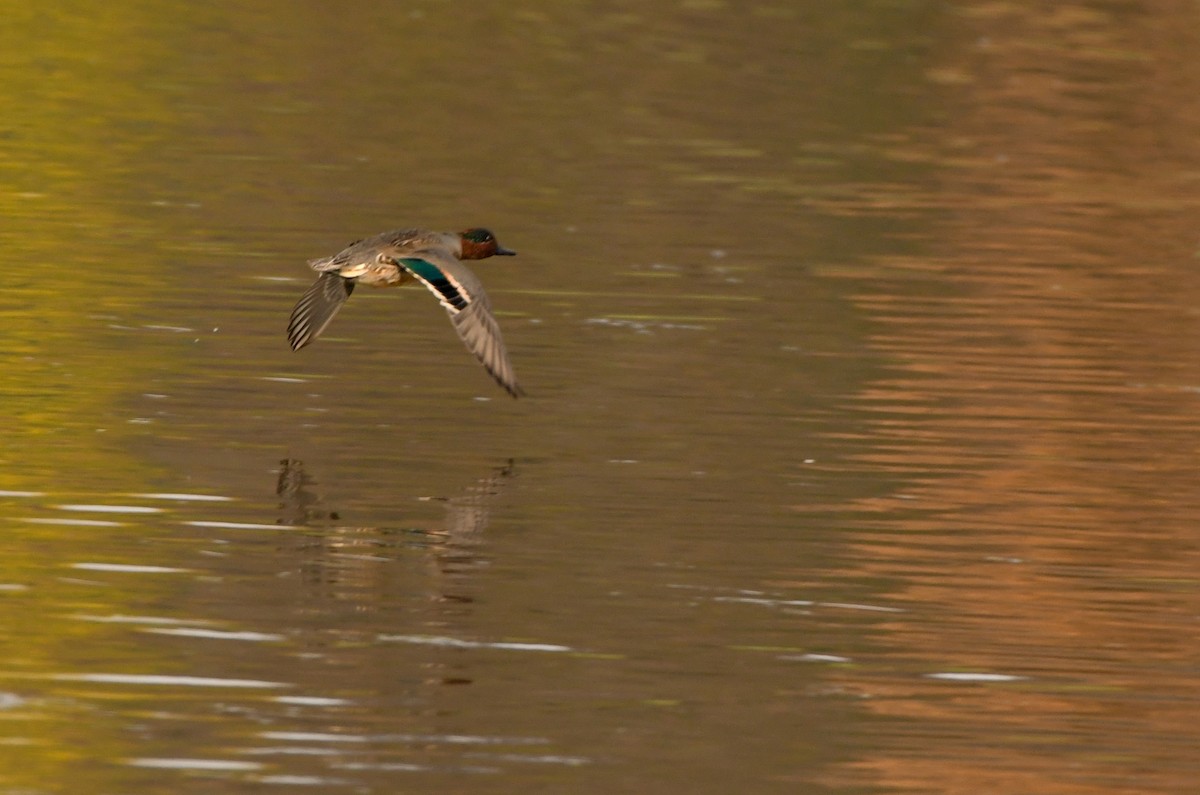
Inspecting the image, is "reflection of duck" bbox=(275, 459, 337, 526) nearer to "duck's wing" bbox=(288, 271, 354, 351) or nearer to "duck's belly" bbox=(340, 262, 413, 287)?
"duck's belly" bbox=(340, 262, 413, 287)

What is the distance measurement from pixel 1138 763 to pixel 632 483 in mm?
4460

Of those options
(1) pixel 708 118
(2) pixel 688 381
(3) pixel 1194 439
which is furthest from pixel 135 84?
(3) pixel 1194 439

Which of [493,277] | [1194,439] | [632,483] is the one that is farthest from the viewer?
[493,277]

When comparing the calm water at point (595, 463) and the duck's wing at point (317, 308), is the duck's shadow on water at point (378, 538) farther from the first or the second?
the duck's wing at point (317, 308)

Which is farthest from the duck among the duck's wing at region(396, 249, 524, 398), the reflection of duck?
the reflection of duck

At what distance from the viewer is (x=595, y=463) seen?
13.3 metres

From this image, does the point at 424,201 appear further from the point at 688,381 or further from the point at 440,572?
the point at 440,572

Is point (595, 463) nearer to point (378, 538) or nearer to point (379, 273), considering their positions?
point (379, 273)

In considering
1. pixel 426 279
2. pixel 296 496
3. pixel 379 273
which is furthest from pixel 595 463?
pixel 296 496

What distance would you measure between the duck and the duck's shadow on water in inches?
26.8

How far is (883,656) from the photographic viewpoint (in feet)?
33.3

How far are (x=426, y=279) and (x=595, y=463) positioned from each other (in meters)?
1.41

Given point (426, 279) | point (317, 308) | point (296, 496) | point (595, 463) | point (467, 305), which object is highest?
point (426, 279)

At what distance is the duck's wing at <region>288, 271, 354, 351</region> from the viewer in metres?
14.7
